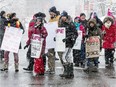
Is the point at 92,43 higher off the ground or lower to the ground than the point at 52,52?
higher

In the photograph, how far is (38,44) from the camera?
1280cm

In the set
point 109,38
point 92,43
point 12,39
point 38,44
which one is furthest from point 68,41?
point 109,38

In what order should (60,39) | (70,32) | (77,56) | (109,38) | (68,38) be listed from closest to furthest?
1. (68,38)
2. (70,32)
3. (60,39)
4. (77,56)
5. (109,38)

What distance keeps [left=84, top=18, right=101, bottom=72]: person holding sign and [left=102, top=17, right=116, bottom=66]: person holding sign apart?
1698mm

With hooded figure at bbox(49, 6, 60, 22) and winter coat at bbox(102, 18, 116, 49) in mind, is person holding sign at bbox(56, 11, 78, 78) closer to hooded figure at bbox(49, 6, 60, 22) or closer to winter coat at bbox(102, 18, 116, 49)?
hooded figure at bbox(49, 6, 60, 22)

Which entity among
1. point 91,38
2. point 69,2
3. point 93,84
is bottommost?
point 93,84

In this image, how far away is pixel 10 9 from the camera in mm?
65938

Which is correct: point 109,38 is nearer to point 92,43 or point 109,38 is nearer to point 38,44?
point 92,43

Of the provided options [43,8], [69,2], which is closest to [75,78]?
[69,2]

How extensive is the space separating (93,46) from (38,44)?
1893 mm

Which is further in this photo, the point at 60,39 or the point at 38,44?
the point at 38,44

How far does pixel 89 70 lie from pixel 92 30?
1.21 m

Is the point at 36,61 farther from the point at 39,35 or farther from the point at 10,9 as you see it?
the point at 10,9

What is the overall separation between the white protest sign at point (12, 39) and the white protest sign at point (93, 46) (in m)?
2.07
